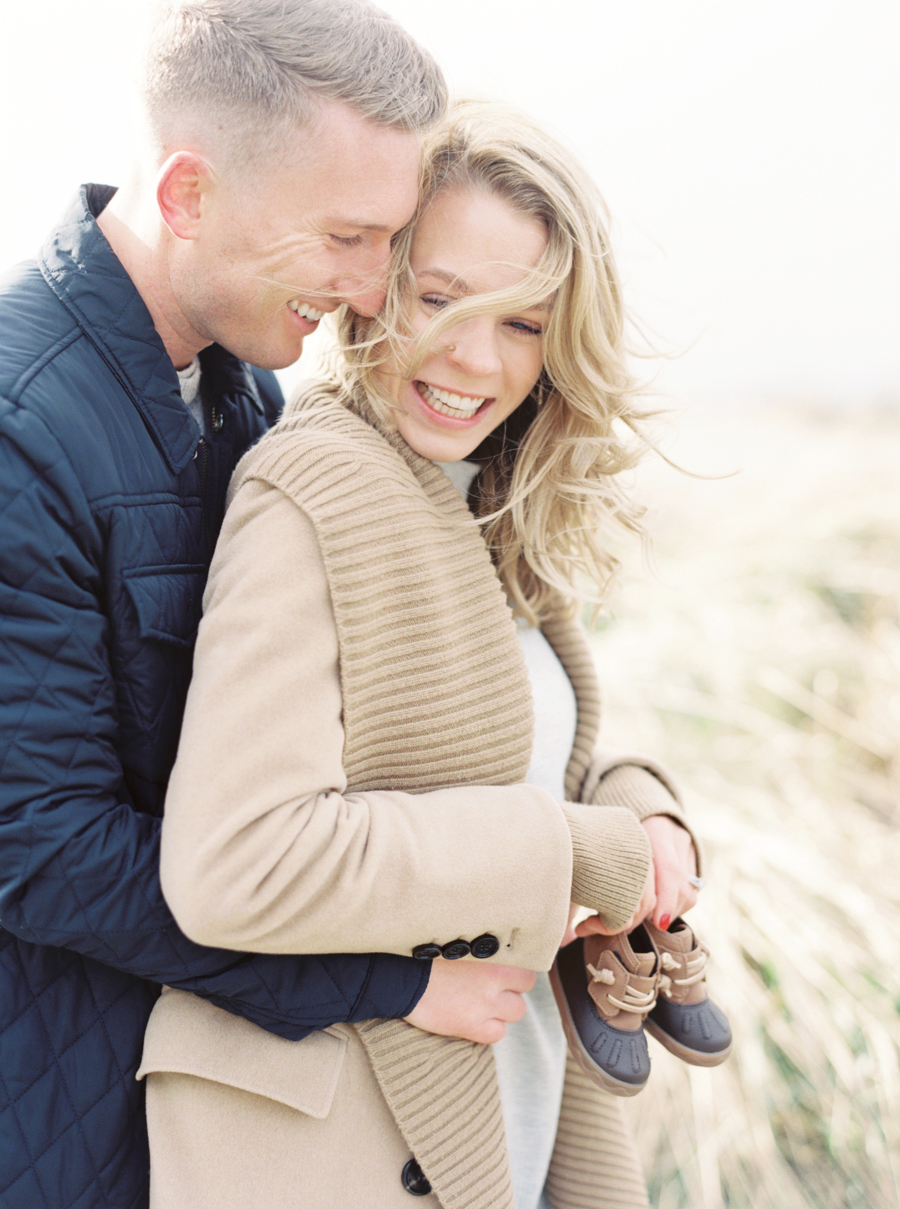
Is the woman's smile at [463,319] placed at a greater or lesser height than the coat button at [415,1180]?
greater

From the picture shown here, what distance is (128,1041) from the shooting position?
45.6 inches

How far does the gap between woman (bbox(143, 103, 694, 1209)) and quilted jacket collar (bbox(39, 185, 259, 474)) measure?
161 millimetres

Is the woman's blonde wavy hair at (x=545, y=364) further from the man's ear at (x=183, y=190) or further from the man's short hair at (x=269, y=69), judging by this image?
the man's ear at (x=183, y=190)

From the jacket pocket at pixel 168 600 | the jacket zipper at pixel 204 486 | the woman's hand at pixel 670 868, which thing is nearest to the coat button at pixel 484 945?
the woman's hand at pixel 670 868

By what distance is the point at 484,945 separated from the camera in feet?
3.84

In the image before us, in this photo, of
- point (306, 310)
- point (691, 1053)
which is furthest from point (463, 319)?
point (691, 1053)

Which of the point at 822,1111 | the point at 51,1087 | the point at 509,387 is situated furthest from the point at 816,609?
the point at 51,1087

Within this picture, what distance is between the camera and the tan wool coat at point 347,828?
100cm

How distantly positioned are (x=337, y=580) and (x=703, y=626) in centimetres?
273

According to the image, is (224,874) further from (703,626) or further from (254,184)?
(703,626)

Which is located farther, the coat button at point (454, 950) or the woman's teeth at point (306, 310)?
the woman's teeth at point (306, 310)

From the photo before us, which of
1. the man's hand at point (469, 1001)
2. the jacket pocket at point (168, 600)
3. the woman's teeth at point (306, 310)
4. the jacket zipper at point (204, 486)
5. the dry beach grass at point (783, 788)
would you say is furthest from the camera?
the dry beach grass at point (783, 788)

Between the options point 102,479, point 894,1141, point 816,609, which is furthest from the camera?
point 816,609

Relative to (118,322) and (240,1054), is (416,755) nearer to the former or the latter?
(240,1054)
